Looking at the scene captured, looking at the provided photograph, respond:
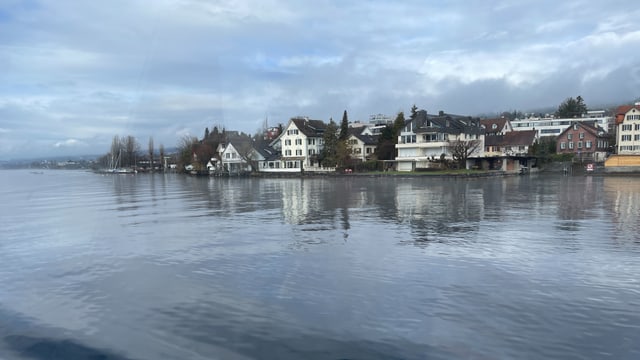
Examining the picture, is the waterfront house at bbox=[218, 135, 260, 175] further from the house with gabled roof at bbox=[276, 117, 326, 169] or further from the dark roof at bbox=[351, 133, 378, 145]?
the dark roof at bbox=[351, 133, 378, 145]

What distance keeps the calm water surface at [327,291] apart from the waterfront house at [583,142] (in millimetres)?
50681

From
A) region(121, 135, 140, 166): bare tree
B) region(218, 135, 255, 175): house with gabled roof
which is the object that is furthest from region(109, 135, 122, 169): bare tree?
region(218, 135, 255, 175): house with gabled roof

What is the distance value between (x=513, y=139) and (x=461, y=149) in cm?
1730

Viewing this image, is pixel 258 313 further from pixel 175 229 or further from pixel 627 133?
pixel 627 133

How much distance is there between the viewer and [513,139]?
62.5 metres

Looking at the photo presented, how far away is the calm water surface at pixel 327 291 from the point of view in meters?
5.73

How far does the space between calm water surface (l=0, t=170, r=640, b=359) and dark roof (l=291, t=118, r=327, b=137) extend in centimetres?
4848

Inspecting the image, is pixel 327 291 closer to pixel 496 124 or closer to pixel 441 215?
pixel 441 215

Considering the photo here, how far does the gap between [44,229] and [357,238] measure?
1081cm

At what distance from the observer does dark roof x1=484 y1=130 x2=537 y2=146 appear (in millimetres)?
60750

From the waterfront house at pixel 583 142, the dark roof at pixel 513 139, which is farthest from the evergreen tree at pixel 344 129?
the waterfront house at pixel 583 142

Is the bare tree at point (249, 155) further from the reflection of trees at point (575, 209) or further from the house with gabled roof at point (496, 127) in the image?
the reflection of trees at point (575, 209)

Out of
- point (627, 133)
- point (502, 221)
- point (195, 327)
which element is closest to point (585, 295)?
point (195, 327)

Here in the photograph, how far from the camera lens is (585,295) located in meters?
7.21
